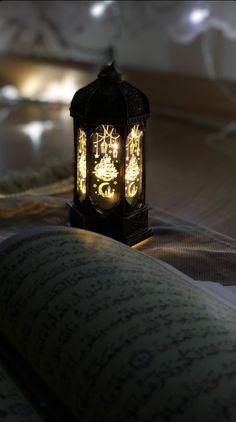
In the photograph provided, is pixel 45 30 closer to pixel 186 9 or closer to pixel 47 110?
pixel 47 110

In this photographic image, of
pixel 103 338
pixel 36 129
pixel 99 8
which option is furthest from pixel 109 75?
pixel 99 8

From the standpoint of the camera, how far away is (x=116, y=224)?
118 cm

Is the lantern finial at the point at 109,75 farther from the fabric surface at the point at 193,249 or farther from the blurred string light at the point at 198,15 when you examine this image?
the blurred string light at the point at 198,15

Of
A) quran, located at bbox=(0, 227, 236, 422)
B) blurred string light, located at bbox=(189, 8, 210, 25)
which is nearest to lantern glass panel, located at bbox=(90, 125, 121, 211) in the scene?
quran, located at bbox=(0, 227, 236, 422)

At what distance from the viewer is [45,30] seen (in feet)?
8.20

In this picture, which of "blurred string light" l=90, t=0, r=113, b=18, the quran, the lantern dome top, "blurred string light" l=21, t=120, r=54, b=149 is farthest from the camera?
"blurred string light" l=90, t=0, r=113, b=18

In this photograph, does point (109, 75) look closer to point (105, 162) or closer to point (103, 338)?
point (105, 162)

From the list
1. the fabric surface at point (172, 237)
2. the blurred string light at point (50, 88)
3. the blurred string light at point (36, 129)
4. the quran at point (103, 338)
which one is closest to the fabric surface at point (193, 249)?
the fabric surface at point (172, 237)

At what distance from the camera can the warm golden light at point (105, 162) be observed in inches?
45.4

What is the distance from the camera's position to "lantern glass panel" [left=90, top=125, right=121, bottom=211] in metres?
1.15

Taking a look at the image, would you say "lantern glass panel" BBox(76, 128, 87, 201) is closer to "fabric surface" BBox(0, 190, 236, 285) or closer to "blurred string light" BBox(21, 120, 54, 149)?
"fabric surface" BBox(0, 190, 236, 285)

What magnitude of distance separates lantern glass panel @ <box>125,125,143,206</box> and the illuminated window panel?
3.0 inches

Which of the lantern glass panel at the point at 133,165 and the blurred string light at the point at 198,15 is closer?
the lantern glass panel at the point at 133,165

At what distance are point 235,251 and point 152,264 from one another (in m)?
0.47
